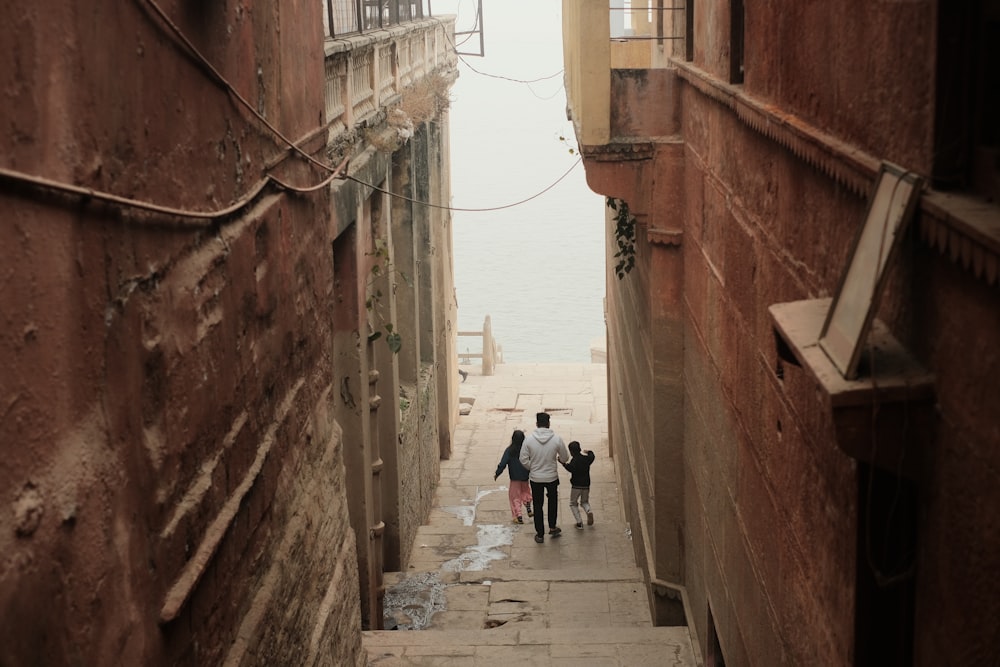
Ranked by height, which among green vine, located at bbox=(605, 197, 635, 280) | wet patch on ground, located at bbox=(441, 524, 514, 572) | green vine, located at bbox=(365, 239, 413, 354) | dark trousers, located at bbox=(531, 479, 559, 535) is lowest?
wet patch on ground, located at bbox=(441, 524, 514, 572)

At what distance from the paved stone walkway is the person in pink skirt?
33 cm

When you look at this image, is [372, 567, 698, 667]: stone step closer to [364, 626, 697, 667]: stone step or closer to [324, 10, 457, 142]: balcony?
[364, 626, 697, 667]: stone step

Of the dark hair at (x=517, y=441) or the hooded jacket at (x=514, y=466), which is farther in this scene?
the hooded jacket at (x=514, y=466)

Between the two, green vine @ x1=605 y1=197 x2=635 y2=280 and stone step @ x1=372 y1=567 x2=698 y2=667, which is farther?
green vine @ x1=605 y1=197 x2=635 y2=280

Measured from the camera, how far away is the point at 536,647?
32.7 ft

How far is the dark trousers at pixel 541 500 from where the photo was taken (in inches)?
567

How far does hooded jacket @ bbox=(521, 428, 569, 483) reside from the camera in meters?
14.2

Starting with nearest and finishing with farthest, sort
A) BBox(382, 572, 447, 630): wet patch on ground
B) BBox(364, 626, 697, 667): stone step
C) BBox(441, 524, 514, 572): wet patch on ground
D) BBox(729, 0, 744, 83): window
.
A: BBox(729, 0, 744, 83): window, BBox(364, 626, 697, 667): stone step, BBox(382, 572, 447, 630): wet patch on ground, BBox(441, 524, 514, 572): wet patch on ground

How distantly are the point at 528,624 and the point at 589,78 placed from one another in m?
5.19

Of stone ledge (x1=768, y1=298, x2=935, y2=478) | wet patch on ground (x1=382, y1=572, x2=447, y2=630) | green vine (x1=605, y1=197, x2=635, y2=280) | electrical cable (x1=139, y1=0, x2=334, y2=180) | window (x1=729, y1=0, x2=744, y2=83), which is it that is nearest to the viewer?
stone ledge (x1=768, y1=298, x2=935, y2=478)

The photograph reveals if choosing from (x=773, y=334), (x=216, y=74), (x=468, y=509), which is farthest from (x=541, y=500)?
(x=216, y=74)

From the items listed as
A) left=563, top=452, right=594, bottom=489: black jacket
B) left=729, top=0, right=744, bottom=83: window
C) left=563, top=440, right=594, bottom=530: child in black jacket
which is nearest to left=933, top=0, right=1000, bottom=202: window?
left=729, top=0, right=744, bottom=83: window

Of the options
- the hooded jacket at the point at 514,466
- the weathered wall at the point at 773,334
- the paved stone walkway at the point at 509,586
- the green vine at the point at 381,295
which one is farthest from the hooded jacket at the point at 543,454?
the weathered wall at the point at 773,334

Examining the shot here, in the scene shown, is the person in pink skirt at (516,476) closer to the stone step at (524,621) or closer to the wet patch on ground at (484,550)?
the wet patch on ground at (484,550)
